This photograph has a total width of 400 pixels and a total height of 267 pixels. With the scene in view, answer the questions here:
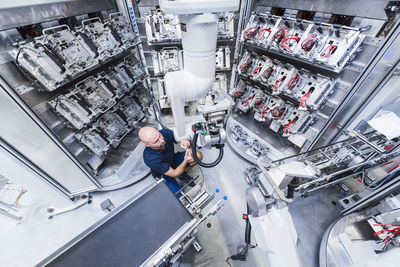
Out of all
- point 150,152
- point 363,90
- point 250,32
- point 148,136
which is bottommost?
point 150,152

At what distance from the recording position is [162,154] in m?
2.54

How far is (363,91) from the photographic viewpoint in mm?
1945

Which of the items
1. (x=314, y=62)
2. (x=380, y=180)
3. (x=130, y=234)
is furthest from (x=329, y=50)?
(x=130, y=234)

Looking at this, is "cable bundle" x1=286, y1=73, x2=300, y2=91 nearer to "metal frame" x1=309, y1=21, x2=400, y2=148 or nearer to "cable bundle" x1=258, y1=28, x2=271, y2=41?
"metal frame" x1=309, y1=21, x2=400, y2=148

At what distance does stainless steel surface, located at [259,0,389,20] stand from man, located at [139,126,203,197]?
7.74 ft

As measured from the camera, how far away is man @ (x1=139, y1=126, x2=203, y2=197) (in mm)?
2178

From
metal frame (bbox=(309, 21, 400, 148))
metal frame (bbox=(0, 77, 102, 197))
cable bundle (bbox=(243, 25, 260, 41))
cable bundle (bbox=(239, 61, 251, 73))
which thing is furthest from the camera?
cable bundle (bbox=(239, 61, 251, 73))

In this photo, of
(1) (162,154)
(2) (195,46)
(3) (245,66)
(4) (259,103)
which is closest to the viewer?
(2) (195,46)

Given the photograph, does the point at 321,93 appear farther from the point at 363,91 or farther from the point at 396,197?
the point at 396,197

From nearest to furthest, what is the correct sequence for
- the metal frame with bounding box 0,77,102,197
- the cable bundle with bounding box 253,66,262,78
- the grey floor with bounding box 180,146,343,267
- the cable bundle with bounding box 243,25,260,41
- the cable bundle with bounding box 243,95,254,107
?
the metal frame with bounding box 0,77,102,197, the grey floor with bounding box 180,146,343,267, the cable bundle with bounding box 243,25,260,41, the cable bundle with bounding box 253,66,262,78, the cable bundle with bounding box 243,95,254,107

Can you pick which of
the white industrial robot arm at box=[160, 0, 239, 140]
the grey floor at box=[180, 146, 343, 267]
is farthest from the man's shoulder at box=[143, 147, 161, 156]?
the grey floor at box=[180, 146, 343, 267]

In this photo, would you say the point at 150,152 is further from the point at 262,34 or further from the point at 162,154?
the point at 262,34

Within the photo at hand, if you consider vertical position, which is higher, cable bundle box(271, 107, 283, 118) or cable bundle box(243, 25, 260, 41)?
cable bundle box(243, 25, 260, 41)

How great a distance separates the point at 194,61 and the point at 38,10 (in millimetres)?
1854
